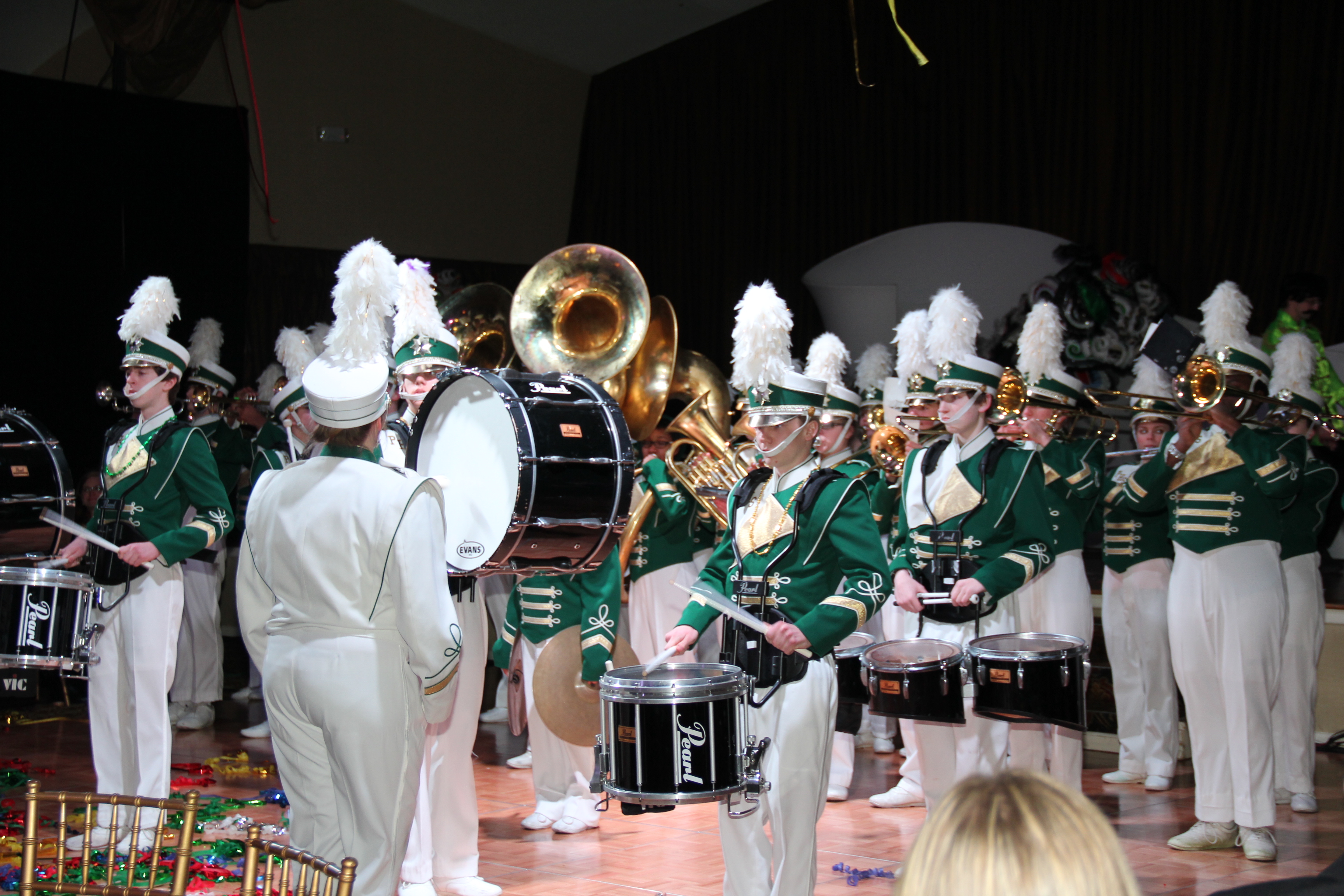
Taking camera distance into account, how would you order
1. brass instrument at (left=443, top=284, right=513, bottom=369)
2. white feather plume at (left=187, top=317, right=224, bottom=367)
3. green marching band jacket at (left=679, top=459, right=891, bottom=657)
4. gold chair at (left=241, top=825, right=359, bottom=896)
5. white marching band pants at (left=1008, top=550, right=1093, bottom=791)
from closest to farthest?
gold chair at (left=241, top=825, right=359, bottom=896), green marching band jacket at (left=679, top=459, right=891, bottom=657), white marching band pants at (left=1008, top=550, right=1093, bottom=791), brass instrument at (left=443, top=284, right=513, bottom=369), white feather plume at (left=187, top=317, right=224, bottom=367)

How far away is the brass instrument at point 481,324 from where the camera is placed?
26.6ft

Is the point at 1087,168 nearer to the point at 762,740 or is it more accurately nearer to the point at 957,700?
the point at 957,700

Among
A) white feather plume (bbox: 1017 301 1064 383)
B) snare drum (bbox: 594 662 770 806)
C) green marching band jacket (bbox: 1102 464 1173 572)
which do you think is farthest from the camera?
green marching band jacket (bbox: 1102 464 1173 572)

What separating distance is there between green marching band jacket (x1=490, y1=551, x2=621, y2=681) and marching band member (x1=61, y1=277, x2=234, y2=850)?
118cm

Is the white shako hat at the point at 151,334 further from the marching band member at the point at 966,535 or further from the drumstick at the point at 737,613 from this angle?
the marching band member at the point at 966,535

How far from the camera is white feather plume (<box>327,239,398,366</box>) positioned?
3490 millimetres

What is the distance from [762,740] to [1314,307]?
14.5 ft

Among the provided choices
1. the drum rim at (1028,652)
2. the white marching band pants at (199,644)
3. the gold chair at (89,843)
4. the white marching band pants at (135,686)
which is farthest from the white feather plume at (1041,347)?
the white marching band pants at (199,644)

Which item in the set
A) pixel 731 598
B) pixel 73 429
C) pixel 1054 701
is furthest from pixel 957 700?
pixel 73 429

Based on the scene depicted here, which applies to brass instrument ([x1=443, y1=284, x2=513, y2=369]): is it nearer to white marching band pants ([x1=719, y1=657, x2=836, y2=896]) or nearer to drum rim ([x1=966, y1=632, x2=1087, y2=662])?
drum rim ([x1=966, y1=632, x2=1087, y2=662])

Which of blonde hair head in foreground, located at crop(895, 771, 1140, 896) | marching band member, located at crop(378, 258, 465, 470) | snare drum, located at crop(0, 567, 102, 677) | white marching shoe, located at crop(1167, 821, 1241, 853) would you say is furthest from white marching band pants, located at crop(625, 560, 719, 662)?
blonde hair head in foreground, located at crop(895, 771, 1140, 896)

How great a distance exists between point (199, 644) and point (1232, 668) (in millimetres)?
5878

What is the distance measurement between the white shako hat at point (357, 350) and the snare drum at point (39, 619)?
169 centimetres

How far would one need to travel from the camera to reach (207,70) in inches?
413
